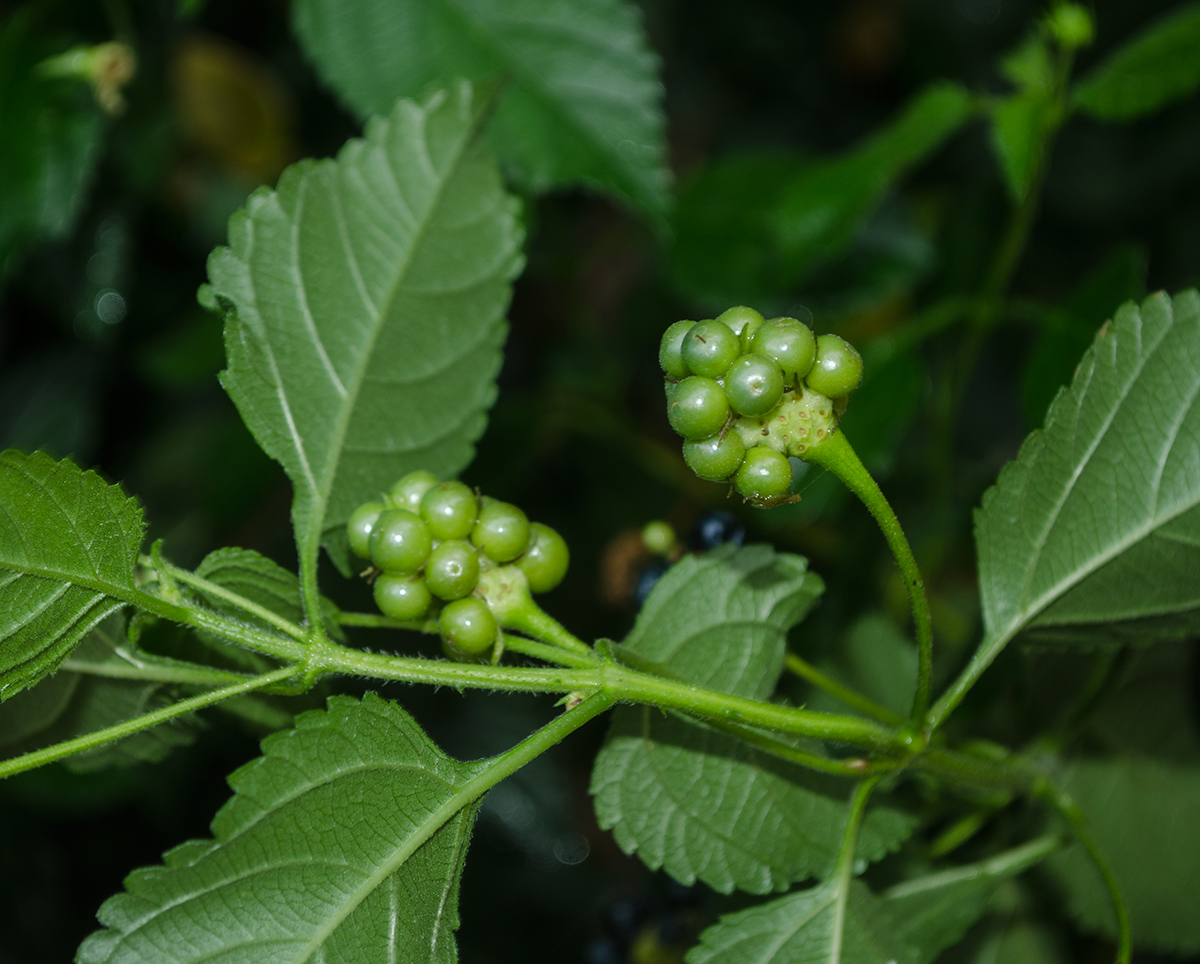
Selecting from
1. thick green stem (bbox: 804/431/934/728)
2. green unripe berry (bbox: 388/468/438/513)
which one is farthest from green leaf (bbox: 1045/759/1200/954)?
green unripe berry (bbox: 388/468/438/513)

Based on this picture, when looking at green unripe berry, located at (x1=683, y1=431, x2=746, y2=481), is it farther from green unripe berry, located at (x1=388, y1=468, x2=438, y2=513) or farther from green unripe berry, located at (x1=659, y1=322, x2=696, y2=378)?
green unripe berry, located at (x1=388, y1=468, x2=438, y2=513)

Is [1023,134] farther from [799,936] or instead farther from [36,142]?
[36,142]

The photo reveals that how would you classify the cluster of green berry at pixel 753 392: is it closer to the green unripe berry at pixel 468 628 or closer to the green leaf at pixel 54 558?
the green unripe berry at pixel 468 628

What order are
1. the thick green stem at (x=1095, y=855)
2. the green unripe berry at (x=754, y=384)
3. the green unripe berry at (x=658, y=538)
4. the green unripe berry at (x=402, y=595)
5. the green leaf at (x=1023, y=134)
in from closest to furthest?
the green unripe berry at (x=754, y=384), the green unripe berry at (x=402, y=595), the thick green stem at (x=1095, y=855), the green unripe berry at (x=658, y=538), the green leaf at (x=1023, y=134)

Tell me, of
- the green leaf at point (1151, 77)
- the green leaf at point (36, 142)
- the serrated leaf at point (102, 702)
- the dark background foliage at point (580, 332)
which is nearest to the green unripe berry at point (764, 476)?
the serrated leaf at point (102, 702)

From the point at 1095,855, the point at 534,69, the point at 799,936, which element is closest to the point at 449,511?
the point at 799,936
